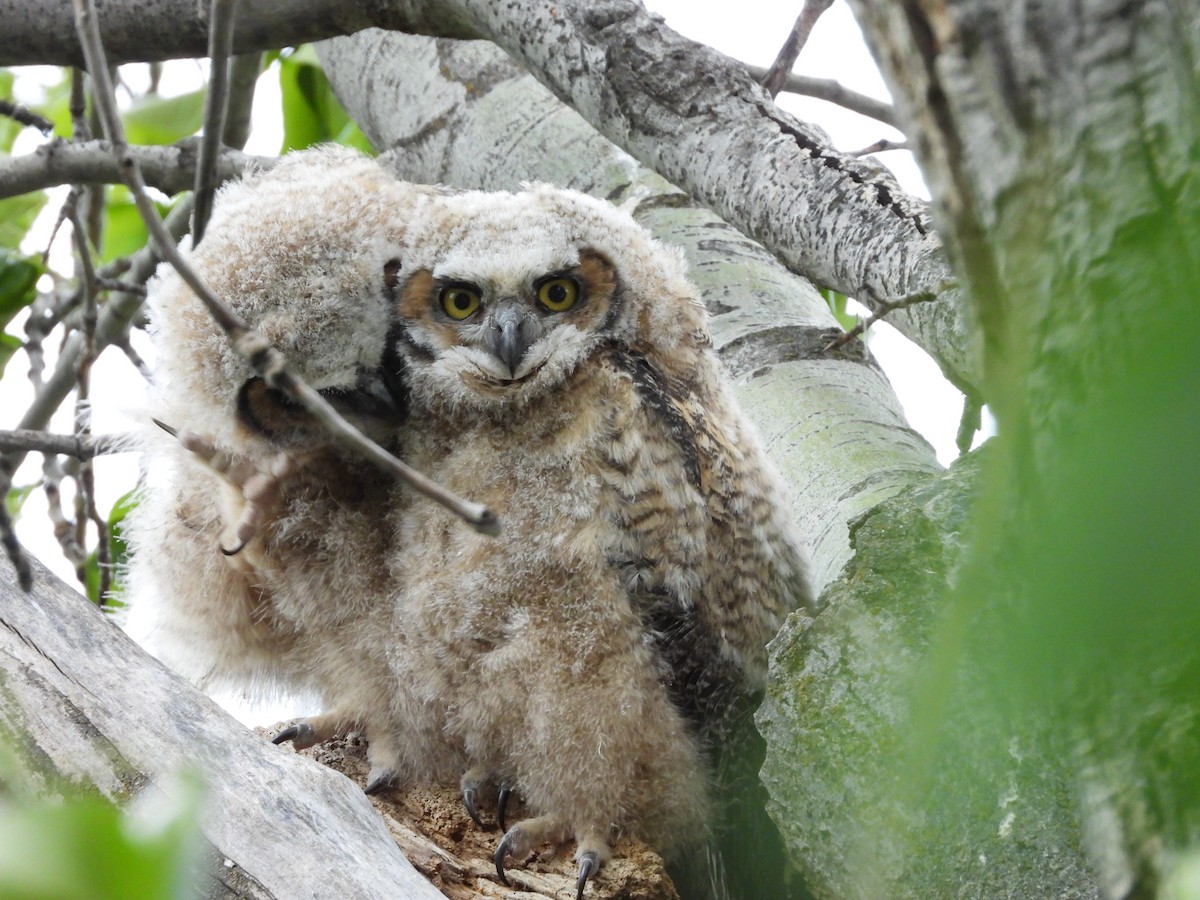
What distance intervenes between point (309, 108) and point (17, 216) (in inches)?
39.5

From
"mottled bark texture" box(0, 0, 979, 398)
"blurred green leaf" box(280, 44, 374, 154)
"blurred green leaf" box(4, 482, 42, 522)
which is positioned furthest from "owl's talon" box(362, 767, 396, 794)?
"blurred green leaf" box(280, 44, 374, 154)

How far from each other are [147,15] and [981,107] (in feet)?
7.40

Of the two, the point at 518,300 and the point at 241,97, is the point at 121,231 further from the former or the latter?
A: the point at 518,300

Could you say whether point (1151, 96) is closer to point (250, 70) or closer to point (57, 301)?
point (250, 70)

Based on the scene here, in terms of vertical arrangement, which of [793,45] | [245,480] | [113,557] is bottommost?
[113,557]

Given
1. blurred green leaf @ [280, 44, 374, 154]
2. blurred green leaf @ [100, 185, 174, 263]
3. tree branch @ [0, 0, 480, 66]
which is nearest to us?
tree branch @ [0, 0, 480, 66]

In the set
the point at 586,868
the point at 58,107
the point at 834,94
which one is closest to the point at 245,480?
the point at 586,868

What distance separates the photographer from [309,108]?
3777mm

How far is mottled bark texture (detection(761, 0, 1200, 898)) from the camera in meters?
0.39

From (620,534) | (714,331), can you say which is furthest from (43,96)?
(620,534)

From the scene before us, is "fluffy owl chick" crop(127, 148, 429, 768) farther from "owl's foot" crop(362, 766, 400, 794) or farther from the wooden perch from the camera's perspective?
the wooden perch

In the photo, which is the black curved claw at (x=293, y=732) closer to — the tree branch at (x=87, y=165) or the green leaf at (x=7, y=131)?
the tree branch at (x=87, y=165)

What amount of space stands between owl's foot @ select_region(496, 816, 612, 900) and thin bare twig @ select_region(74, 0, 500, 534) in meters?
0.87

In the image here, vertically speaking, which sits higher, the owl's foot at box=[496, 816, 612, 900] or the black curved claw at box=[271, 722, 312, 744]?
the owl's foot at box=[496, 816, 612, 900]
